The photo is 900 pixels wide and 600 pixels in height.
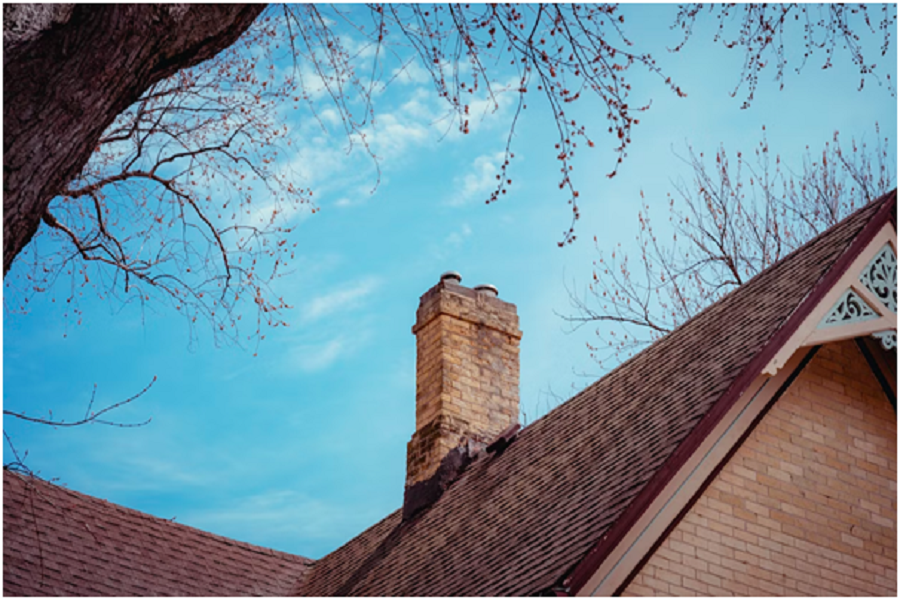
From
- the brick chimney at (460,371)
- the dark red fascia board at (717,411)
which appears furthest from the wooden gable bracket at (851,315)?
the brick chimney at (460,371)

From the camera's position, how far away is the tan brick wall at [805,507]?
26.9 feet

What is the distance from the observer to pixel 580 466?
32.2ft

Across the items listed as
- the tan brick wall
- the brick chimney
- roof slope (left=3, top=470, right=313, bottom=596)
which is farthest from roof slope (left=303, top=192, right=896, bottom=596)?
roof slope (left=3, top=470, right=313, bottom=596)

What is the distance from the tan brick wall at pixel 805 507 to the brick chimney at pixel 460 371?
17.0 ft

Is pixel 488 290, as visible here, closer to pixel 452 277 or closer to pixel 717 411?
pixel 452 277

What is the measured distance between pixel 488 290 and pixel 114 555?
5944 mm

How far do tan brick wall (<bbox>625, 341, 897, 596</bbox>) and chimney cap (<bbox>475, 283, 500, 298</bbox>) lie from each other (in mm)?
6223

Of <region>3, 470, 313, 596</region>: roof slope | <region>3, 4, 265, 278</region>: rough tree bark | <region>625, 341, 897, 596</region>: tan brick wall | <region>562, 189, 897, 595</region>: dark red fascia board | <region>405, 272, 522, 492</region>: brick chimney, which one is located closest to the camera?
<region>3, 4, 265, 278</region>: rough tree bark

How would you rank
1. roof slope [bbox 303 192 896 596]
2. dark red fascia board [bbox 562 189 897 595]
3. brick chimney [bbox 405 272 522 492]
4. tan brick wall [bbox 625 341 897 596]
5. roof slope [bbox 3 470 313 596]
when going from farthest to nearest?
brick chimney [bbox 405 272 522 492] → roof slope [bbox 3 470 313 596] → roof slope [bbox 303 192 896 596] → tan brick wall [bbox 625 341 897 596] → dark red fascia board [bbox 562 189 897 595]

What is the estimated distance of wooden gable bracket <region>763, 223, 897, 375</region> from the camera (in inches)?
338

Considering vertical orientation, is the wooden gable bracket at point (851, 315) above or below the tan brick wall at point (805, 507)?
above

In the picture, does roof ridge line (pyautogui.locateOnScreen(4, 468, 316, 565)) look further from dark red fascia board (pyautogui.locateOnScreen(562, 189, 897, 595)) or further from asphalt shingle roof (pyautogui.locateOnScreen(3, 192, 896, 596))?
dark red fascia board (pyautogui.locateOnScreen(562, 189, 897, 595))

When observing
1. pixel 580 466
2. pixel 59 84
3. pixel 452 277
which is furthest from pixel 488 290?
pixel 59 84

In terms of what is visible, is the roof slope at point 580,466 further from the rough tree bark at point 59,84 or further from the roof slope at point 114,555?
the rough tree bark at point 59,84
